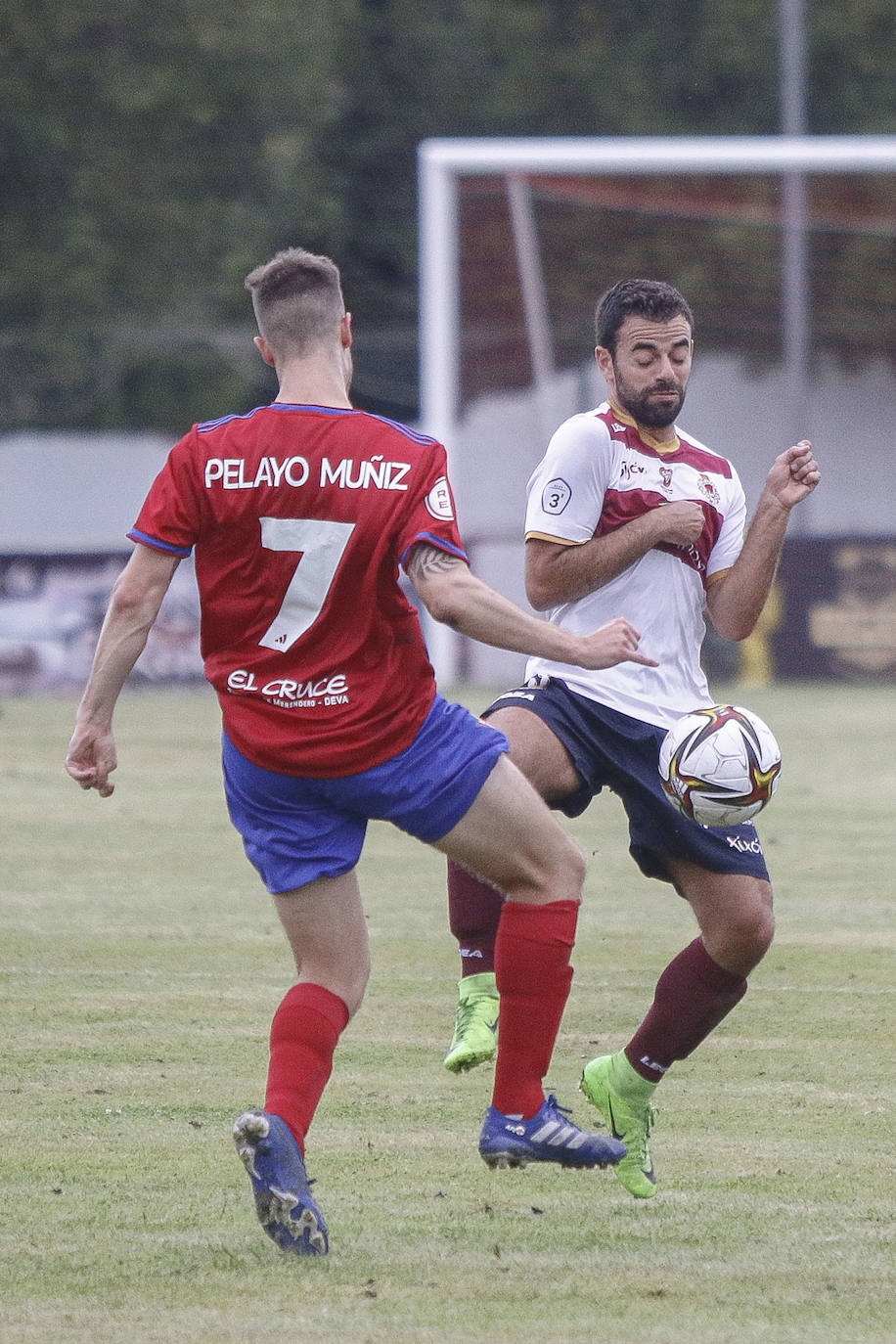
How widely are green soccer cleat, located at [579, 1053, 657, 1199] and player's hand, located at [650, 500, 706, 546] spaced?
129cm

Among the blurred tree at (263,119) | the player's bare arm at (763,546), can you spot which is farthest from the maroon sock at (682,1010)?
the blurred tree at (263,119)

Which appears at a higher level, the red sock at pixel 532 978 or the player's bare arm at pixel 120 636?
the player's bare arm at pixel 120 636

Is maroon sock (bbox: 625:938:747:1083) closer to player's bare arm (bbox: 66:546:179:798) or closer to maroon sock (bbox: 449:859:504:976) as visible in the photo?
maroon sock (bbox: 449:859:504:976)

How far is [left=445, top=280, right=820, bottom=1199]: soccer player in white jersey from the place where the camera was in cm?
544

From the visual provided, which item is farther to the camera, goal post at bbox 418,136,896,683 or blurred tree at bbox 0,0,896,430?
blurred tree at bbox 0,0,896,430

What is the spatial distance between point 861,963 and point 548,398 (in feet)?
56.5

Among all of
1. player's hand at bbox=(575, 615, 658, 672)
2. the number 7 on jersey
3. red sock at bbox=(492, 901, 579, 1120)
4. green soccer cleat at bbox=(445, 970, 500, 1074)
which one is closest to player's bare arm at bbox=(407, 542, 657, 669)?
player's hand at bbox=(575, 615, 658, 672)

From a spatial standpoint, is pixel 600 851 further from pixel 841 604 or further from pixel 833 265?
pixel 833 265

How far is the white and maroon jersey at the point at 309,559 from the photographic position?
4.55 metres

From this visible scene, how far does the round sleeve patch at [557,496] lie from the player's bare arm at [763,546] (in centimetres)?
47

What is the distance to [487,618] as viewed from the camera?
4.51 meters

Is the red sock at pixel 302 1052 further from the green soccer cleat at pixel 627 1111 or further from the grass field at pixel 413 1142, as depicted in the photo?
the green soccer cleat at pixel 627 1111

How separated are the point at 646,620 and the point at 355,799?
125 cm

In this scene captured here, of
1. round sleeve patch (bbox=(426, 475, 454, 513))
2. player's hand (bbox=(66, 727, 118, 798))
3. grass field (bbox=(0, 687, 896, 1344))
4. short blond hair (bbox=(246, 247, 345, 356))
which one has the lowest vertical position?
grass field (bbox=(0, 687, 896, 1344))
